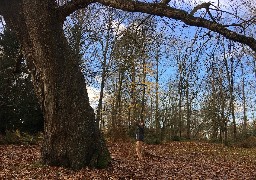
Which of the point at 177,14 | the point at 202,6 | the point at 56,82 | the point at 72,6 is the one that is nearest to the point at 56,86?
the point at 56,82

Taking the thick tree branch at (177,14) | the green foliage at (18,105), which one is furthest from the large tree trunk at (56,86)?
the green foliage at (18,105)

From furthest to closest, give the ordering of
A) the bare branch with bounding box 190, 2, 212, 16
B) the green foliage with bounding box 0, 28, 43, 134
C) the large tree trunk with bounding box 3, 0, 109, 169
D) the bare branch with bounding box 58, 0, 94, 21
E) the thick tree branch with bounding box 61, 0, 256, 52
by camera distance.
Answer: the green foliage with bounding box 0, 28, 43, 134 < the large tree trunk with bounding box 3, 0, 109, 169 < the bare branch with bounding box 58, 0, 94, 21 < the bare branch with bounding box 190, 2, 212, 16 < the thick tree branch with bounding box 61, 0, 256, 52

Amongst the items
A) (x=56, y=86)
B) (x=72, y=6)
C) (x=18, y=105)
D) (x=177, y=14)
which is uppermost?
(x=72, y=6)

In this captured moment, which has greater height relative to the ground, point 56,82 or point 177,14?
point 177,14

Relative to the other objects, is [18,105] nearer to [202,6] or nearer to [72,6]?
[72,6]

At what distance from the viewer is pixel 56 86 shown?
9227 mm

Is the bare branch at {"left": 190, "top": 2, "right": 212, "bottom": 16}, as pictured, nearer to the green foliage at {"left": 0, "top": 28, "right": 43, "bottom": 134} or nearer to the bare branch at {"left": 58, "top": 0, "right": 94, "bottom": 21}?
the bare branch at {"left": 58, "top": 0, "right": 94, "bottom": 21}

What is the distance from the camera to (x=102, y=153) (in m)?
9.73

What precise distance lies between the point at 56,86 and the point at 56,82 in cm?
11

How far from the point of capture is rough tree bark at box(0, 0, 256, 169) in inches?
360

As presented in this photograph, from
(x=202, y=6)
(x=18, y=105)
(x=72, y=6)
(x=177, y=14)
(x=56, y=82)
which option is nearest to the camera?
(x=177, y=14)

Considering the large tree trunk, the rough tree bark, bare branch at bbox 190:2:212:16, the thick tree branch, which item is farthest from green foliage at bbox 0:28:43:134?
bare branch at bbox 190:2:212:16

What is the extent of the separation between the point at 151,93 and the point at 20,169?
907 inches

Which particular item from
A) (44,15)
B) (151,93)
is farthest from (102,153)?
(151,93)
